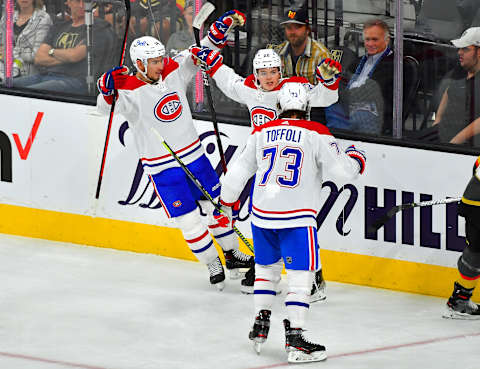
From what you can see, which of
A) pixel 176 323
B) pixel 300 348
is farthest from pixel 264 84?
pixel 300 348

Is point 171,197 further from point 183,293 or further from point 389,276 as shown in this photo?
point 389,276

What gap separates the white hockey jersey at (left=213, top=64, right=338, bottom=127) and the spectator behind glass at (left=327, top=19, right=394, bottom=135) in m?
0.25

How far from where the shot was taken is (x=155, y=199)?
7.14 meters

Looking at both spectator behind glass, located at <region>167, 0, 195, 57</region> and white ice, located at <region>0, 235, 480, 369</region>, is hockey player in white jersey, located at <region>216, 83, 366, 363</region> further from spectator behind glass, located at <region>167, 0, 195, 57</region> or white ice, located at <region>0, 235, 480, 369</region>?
spectator behind glass, located at <region>167, 0, 195, 57</region>

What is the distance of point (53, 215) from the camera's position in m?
7.59

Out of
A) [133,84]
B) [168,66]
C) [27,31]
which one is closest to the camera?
[133,84]

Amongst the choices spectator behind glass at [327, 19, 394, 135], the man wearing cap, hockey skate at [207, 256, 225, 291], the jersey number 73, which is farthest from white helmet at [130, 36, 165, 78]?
the jersey number 73

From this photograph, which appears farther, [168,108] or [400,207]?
[168,108]

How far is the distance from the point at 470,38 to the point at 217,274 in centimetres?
189

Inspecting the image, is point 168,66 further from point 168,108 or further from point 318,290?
point 318,290

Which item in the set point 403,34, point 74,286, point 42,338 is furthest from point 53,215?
point 403,34

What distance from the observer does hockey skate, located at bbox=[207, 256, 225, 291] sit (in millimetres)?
6375

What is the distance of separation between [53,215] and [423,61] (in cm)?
280

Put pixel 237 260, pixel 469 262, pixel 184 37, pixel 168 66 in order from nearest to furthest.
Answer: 1. pixel 469 262
2. pixel 168 66
3. pixel 237 260
4. pixel 184 37
